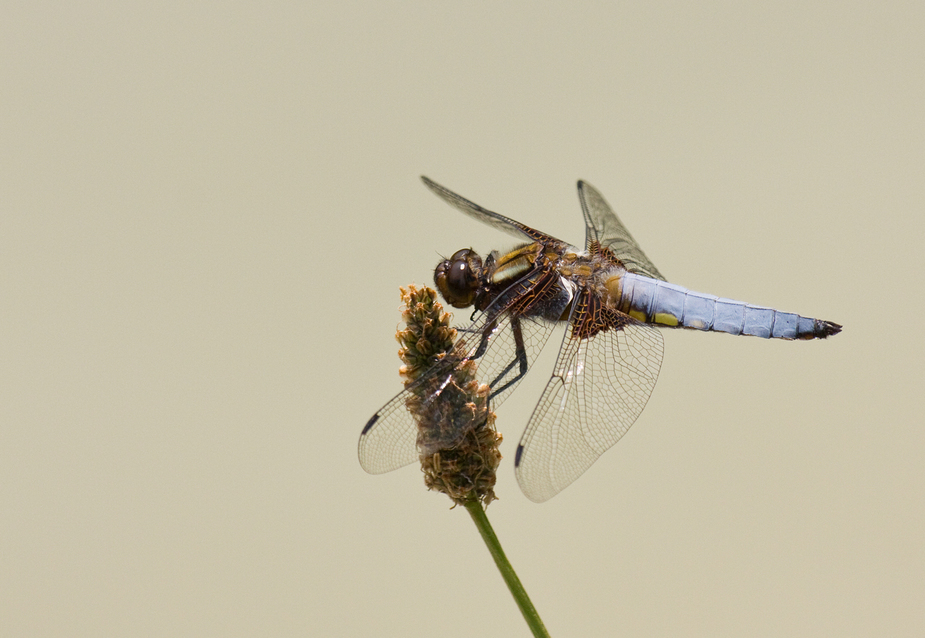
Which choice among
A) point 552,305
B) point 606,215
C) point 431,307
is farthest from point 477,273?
point 606,215

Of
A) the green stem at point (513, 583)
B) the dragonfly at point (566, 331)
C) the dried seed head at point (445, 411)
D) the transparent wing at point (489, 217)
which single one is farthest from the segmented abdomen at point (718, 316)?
the green stem at point (513, 583)

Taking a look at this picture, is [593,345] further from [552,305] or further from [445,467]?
[445,467]

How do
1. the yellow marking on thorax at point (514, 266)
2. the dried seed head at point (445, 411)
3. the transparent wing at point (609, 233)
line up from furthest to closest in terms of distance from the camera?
the transparent wing at point (609, 233), the yellow marking on thorax at point (514, 266), the dried seed head at point (445, 411)

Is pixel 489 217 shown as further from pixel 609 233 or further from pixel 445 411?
pixel 445 411

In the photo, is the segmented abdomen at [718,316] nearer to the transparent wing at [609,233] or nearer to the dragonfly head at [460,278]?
the transparent wing at [609,233]

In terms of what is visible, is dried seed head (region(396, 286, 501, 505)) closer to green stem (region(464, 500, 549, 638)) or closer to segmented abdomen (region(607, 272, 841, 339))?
green stem (region(464, 500, 549, 638))

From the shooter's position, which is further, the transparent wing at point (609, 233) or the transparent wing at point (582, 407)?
the transparent wing at point (609, 233)

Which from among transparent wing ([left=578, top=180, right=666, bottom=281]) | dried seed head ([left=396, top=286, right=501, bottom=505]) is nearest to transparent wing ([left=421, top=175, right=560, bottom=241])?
transparent wing ([left=578, top=180, right=666, bottom=281])
